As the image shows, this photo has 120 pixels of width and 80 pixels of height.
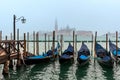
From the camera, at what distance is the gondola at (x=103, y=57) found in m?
18.7

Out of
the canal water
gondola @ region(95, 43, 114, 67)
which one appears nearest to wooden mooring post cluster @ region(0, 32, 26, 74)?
the canal water

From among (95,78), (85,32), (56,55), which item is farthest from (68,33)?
(95,78)

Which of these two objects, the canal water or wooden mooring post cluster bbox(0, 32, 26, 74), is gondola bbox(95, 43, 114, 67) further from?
wooden mooring post cluster bbox(0, 32, 26, 74)

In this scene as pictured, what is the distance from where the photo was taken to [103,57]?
806 inches

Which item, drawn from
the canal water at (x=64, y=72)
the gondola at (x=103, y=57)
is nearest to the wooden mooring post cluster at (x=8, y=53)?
the canal water at (x=64, y=72)

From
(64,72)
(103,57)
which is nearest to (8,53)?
(64,72)

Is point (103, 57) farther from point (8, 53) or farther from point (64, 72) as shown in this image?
point (8, 53)

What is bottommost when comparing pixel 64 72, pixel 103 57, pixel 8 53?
pixel 64 72

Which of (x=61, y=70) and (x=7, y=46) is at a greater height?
(x=7, y=46)

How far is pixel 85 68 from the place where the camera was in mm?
19500

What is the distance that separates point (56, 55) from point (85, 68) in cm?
469

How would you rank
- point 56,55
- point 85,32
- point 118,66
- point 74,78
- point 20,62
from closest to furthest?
point 74,78, point 20,62, point 118,66, point 56,55, point 85,32

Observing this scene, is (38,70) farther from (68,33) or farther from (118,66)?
(68,33)

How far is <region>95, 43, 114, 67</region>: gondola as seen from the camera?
61.4ft
